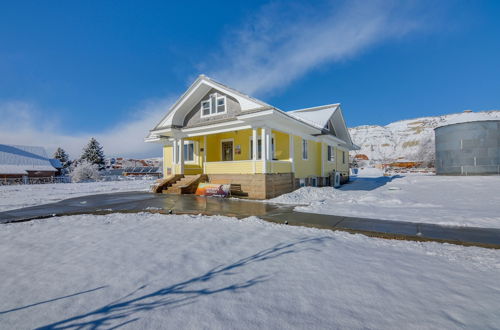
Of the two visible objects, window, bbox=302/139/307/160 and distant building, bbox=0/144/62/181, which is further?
distant building, bbox=0/144/62/181

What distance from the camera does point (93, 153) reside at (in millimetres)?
39438

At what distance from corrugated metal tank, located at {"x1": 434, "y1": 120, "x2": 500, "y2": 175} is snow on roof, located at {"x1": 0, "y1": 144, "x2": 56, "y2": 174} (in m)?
53.4

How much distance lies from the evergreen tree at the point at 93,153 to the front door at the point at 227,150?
110 ft

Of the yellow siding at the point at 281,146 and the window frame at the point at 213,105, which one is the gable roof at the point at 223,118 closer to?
the window frame at the point at 213,105

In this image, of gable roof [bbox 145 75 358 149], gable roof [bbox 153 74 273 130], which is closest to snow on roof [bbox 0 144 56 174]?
gable roof [bbox 145 75 358 149]

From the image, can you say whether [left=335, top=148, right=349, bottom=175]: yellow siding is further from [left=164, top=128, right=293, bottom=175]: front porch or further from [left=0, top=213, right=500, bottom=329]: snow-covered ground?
[left=0, top=213, right=500, bottom=329]: snow-covered ground

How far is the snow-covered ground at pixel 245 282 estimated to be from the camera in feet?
6.80

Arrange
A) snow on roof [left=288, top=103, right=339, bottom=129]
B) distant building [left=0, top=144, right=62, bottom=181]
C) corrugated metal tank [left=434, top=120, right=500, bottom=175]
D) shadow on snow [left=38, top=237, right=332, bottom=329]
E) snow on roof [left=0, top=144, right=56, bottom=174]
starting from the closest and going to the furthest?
shadow on snow [left=38, top=237, right=332, bottom=329] → snow on roof [left=288, top=103, right=339, bottom=129] → corrugated metal tank [left=434, top=120, right=500, bottom=175] → distant building [left=0, top=144, right=62, bottom=181] → snow on roof [left=0, top=144, right=56, bottom=174]

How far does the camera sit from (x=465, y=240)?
160 inches

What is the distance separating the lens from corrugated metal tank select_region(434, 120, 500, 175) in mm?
17609

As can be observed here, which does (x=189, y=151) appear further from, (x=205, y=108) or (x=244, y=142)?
(x=244, y=142)

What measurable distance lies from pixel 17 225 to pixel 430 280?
8.51m

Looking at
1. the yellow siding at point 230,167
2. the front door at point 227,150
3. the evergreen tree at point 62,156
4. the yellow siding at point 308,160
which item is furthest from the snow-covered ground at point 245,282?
the evergreen tree at point 62,156

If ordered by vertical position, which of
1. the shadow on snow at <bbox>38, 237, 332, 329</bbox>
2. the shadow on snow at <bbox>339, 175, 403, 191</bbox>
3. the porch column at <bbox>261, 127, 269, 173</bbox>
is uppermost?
the porch column at <bbox>261, 127, 269, 173</bbox>
